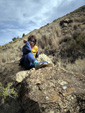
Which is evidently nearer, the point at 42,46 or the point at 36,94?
the point at 36,94

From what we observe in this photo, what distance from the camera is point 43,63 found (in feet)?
6.94

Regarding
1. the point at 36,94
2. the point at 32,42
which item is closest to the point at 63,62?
the point at 32,42

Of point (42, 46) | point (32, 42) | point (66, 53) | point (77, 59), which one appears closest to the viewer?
point (32, 42)

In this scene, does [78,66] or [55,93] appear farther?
[78,66]

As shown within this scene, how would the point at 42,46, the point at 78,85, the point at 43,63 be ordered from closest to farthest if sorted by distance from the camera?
the point at 78,85 → the point at 43,63 → the point at 42,46

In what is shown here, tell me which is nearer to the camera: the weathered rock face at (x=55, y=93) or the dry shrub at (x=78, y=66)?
the weathered rock face at (x=55, y=93)

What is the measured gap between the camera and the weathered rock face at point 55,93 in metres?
1.15

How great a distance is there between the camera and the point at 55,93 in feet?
4.29

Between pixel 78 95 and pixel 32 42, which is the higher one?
pixel 32 42

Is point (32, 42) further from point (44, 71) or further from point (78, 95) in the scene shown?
point (78, 95)

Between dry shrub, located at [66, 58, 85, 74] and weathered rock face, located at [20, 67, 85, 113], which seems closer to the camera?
weathered rock face, located at [20, 67, 85, 113]

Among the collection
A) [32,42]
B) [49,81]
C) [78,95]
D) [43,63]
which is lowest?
[78,95]

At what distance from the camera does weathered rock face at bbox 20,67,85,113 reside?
1.15m

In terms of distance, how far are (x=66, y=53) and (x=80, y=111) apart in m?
3.37
